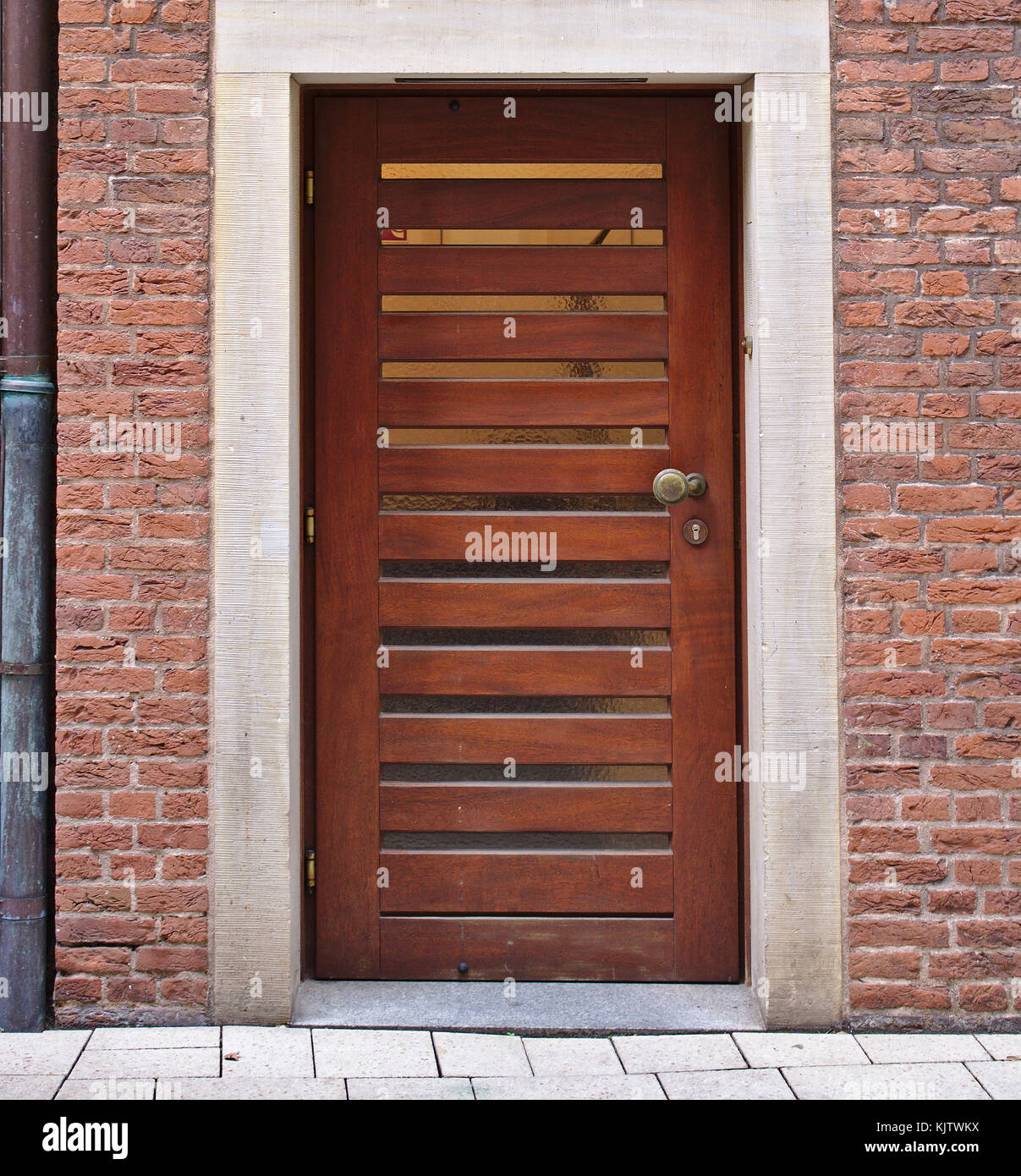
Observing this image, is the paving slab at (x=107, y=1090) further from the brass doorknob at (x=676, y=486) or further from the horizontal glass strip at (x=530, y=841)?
the brass doorknob at (x=676, y=486)

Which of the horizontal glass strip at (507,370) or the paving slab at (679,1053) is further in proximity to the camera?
the horizontal glass strip at (507,370)

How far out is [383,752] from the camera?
3.62 meters

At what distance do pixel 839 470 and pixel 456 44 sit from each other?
1.61m

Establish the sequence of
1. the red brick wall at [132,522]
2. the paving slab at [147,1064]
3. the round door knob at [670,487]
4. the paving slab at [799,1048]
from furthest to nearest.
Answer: the round door knob at [670,487] < the red brick wall at [132,522] < the paving slab at [799,1048] < the paving slab at [147,1064]

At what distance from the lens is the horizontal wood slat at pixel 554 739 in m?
3.61

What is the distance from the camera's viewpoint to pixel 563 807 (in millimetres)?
3609

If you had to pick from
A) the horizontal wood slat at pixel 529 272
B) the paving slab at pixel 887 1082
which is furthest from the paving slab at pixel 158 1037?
the horizontal wood slat at pixel 529 272

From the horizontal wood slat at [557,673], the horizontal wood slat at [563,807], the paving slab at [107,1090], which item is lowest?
the paving slab at [107,1090]

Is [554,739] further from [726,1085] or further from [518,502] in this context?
[726,1085]

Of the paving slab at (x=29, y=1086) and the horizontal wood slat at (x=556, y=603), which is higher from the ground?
the horizontal wood slat at (x=556, y=603)

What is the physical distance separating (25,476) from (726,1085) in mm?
2509

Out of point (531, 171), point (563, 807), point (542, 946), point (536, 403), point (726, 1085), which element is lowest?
point (726, 1085)

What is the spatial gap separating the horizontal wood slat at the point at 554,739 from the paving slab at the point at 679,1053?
2.59ft

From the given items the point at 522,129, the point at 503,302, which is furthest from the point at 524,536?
the point at 522,129
